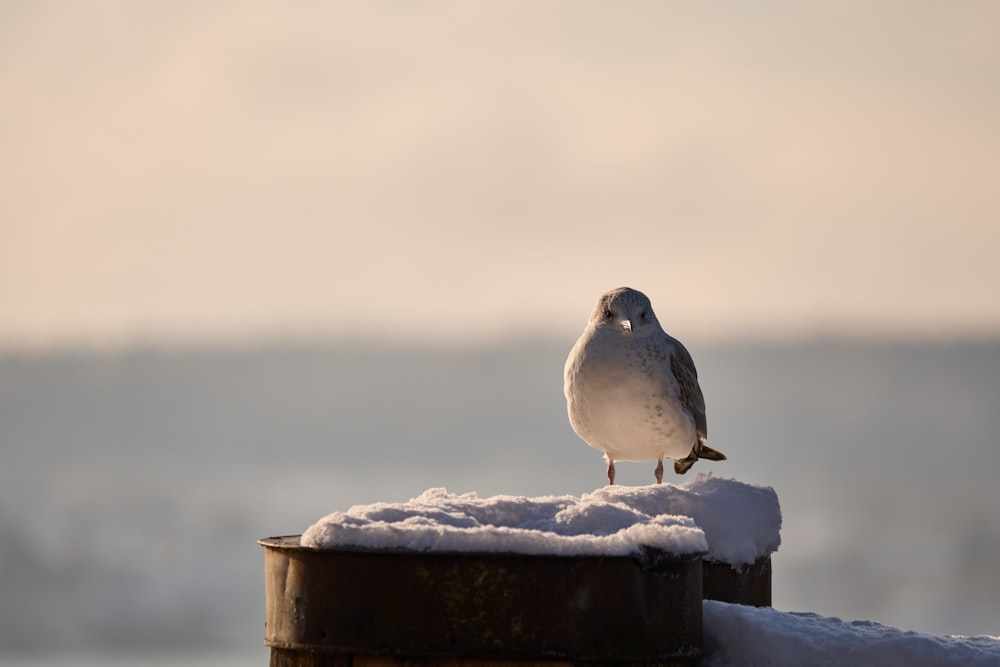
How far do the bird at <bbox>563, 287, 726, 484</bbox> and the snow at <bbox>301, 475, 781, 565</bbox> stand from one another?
2188 millimetres

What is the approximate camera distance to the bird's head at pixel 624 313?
8.85m

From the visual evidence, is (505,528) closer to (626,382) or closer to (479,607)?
(479,607)

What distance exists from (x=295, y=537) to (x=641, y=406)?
4169mm

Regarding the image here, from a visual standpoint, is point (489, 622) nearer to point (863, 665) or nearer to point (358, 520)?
point (358, 520)

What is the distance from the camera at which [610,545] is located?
15.1ft

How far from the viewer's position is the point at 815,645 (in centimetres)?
514

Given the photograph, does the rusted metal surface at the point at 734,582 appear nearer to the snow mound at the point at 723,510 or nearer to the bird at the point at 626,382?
the snow mound at the point at 723,510

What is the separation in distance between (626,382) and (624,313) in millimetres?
473

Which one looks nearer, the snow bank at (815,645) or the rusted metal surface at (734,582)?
the snow bank at (815,645)

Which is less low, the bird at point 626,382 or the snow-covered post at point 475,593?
the bird at point 626,382

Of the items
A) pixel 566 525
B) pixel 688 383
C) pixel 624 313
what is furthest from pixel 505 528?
pixel 688 383

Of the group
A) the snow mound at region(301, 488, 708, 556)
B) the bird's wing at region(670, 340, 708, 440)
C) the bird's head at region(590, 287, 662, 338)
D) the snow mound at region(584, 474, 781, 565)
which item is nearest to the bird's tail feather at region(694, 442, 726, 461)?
the bird's wing at region(670, 340, 708, 440)

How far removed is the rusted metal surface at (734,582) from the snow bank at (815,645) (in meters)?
0.81

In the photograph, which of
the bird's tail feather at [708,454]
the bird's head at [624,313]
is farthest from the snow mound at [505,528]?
the bird's tail feather at [708,454]
